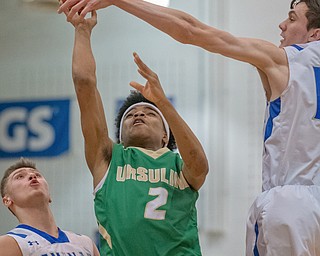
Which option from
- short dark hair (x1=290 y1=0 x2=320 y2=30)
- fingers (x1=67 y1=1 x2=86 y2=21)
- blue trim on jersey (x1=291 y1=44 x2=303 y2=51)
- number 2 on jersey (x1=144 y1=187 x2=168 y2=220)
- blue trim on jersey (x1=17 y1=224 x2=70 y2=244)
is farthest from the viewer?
blue trim on jersey (x1=17 y1=224 x2=70 y2=244)

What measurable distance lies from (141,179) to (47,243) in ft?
2.97

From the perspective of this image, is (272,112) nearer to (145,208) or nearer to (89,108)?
(145,208)

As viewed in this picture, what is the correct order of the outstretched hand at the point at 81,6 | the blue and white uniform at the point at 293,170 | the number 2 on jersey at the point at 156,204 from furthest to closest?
the number 2 on jersey at the point at 156,204 → the outstretched hand at the point at 81,6 → the blue and white uniform at the point at 293,170

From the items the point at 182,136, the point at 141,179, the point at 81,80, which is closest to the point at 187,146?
the point at 182,136

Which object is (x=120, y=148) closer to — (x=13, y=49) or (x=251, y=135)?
(x=251, y=135)

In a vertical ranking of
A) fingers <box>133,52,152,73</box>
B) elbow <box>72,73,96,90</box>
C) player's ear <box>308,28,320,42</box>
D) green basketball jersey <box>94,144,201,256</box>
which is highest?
player's ear <box>308,28,320,42</box>

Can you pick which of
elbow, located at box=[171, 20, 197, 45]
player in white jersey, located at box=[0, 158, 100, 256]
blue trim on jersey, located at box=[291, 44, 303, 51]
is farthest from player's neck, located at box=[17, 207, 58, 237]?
blue trim on jersey, located at box=[291, 44, 303, 51]

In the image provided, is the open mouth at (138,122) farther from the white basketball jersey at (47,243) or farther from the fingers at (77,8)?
the white basketball jersey at (47,243)

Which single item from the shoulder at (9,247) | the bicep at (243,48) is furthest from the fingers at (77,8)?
the shoulder at (9,247)

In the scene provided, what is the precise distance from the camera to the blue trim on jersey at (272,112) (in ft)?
11.8

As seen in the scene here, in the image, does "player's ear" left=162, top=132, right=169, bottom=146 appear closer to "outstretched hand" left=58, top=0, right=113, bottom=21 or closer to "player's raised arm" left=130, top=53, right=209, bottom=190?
"player's raised arm" left=130, top=53, right=209, bottom=190

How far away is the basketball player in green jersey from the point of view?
162 inches

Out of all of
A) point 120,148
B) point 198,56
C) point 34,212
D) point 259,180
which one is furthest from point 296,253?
point 198,56

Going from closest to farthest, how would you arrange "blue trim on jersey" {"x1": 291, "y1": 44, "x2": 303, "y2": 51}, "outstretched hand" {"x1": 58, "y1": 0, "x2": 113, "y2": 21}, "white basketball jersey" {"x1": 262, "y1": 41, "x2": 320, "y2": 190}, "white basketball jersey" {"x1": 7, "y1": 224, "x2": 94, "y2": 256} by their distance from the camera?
"white basketball jersey" {"x1": 262, "y1": 41, "x2": 320, "y2": 190} → "blue trim on jersey" {"x1": 291, "y1": 44, "x2": 303, "y2": 51} → "outstretched hand" {"x1": 58, "y1": 0, "x2": 113, "y2": 21} → "white basketball jersey" {"x1": 7, "y1": 224, "x2": 94, "y2": 256}
